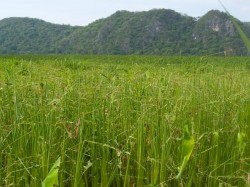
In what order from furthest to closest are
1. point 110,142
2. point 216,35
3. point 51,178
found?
point 216,35, point 110,142, point 51,178

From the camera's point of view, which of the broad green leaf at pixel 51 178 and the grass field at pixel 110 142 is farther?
the grass field at pixel 110 142

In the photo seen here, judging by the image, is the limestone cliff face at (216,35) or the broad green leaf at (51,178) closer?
the broad green leaf at (51,178)

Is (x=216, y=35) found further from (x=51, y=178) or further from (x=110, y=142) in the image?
(x=51, y=178)

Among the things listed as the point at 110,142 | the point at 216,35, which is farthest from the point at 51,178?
the point at 216,35

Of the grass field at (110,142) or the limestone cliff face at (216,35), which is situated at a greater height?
the limestone cliff face at (216,35)

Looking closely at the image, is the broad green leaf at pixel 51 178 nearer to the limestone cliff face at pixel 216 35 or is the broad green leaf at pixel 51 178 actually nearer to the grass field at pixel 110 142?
the grass field at pixel 110 142

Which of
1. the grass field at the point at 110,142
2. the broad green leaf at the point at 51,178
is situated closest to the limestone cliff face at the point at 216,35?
the grass field at the point at 110,142

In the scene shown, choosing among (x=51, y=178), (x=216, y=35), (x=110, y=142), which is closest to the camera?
(x=51, y=178)

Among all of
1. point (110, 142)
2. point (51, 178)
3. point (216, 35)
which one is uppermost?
point (216, 35)

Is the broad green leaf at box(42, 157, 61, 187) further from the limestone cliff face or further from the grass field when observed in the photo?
the limestone cliff face

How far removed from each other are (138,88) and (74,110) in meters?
0.60

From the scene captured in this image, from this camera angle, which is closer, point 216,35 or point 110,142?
point 110,142

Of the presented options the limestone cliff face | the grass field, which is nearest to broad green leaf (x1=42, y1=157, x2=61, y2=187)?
the grass field

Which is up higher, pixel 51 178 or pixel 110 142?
pixel 51 178
